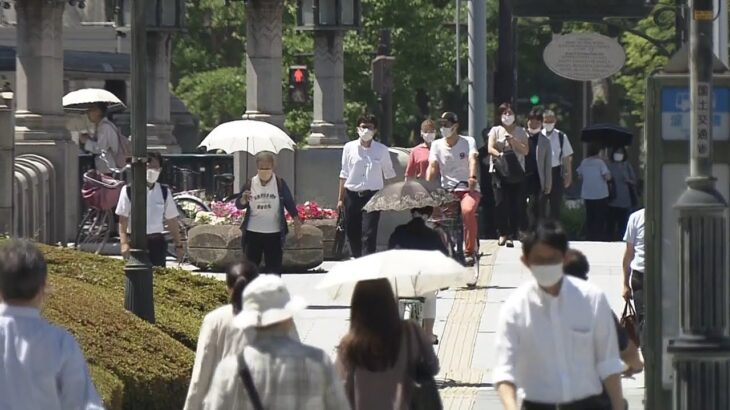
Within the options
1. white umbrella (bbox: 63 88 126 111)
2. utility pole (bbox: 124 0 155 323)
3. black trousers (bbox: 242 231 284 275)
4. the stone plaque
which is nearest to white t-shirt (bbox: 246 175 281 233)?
black trousers (bbox: 242 231 284 275)

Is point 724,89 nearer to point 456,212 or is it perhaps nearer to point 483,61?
point 456,212

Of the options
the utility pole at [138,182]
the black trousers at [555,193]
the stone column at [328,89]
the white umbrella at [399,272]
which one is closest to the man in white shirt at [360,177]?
the black trousers at [555,193]


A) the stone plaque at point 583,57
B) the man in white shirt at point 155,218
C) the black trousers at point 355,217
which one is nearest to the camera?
the man in white shirt at point 155,218

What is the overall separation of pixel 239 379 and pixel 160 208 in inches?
466

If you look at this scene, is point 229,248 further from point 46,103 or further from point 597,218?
point 597,218

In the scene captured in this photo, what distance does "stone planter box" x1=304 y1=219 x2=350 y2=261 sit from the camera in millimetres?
24781

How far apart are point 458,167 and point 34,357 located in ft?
47.1

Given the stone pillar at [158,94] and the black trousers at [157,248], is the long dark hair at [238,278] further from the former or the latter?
the stone pillar at [158,94]

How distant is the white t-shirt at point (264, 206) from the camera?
1845 centimetres

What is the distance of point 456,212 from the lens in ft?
70.6

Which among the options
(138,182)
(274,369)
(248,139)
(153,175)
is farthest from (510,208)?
(274,369)

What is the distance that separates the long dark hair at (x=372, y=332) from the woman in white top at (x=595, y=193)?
18.8 m

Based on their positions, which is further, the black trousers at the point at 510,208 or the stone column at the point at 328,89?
the stone column at the point at 328,89

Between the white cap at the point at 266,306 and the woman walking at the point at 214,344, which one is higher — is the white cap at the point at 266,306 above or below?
above
